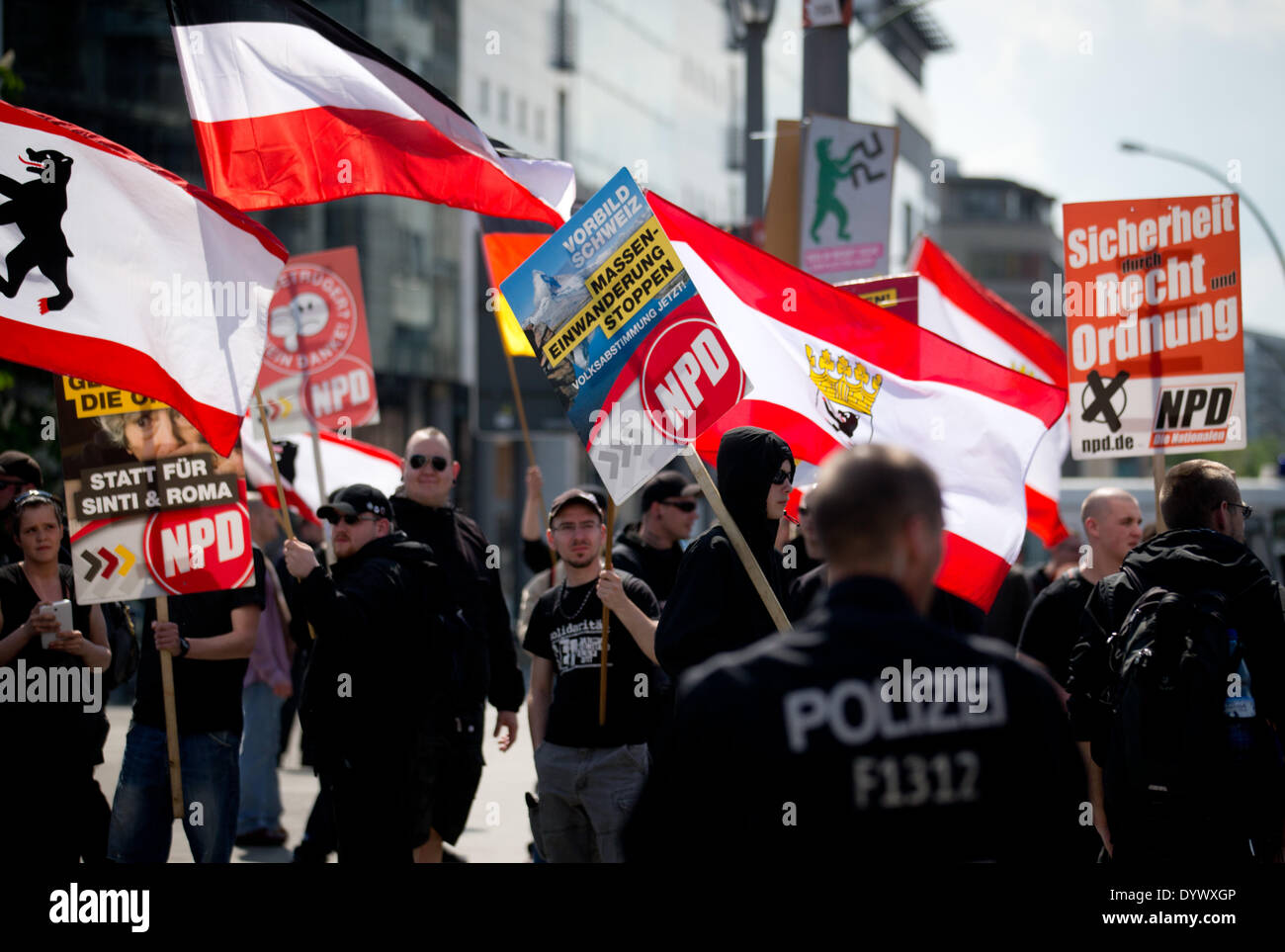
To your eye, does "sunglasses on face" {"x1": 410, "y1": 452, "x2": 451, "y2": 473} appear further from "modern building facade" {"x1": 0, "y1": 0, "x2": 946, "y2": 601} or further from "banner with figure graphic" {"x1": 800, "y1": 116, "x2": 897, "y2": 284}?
"modern building facade" {"x1": 0, "y1": 0, "x2": 946, "y2": 601}

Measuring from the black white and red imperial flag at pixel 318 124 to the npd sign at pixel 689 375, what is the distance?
1.53 meters

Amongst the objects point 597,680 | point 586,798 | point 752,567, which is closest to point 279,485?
point 597,680

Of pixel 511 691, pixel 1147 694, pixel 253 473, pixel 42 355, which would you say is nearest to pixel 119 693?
pixel 253 473

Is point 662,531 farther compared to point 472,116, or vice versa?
point 472,116

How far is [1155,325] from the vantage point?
641 cm

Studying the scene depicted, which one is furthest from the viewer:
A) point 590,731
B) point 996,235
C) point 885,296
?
point 996,235

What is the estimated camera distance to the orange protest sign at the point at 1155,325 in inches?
251

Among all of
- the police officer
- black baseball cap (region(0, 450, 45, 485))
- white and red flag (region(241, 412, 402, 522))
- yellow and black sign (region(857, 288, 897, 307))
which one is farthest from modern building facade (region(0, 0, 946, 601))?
the police officer

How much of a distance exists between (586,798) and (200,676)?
1763 millimetres

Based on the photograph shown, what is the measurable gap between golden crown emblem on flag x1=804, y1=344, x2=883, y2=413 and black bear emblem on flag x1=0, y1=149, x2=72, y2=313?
2.90 metres

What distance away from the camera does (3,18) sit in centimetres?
2286

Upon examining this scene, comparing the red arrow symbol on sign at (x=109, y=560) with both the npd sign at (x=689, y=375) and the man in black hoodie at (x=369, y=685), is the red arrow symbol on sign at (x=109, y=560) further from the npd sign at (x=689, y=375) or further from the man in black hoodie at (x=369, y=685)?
the npd sign at (x=689, y=375)

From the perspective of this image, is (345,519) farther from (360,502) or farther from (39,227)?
(39,227)

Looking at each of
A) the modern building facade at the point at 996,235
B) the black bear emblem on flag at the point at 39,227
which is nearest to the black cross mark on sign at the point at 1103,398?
the black bear emblem on flag at the point at 39,227
